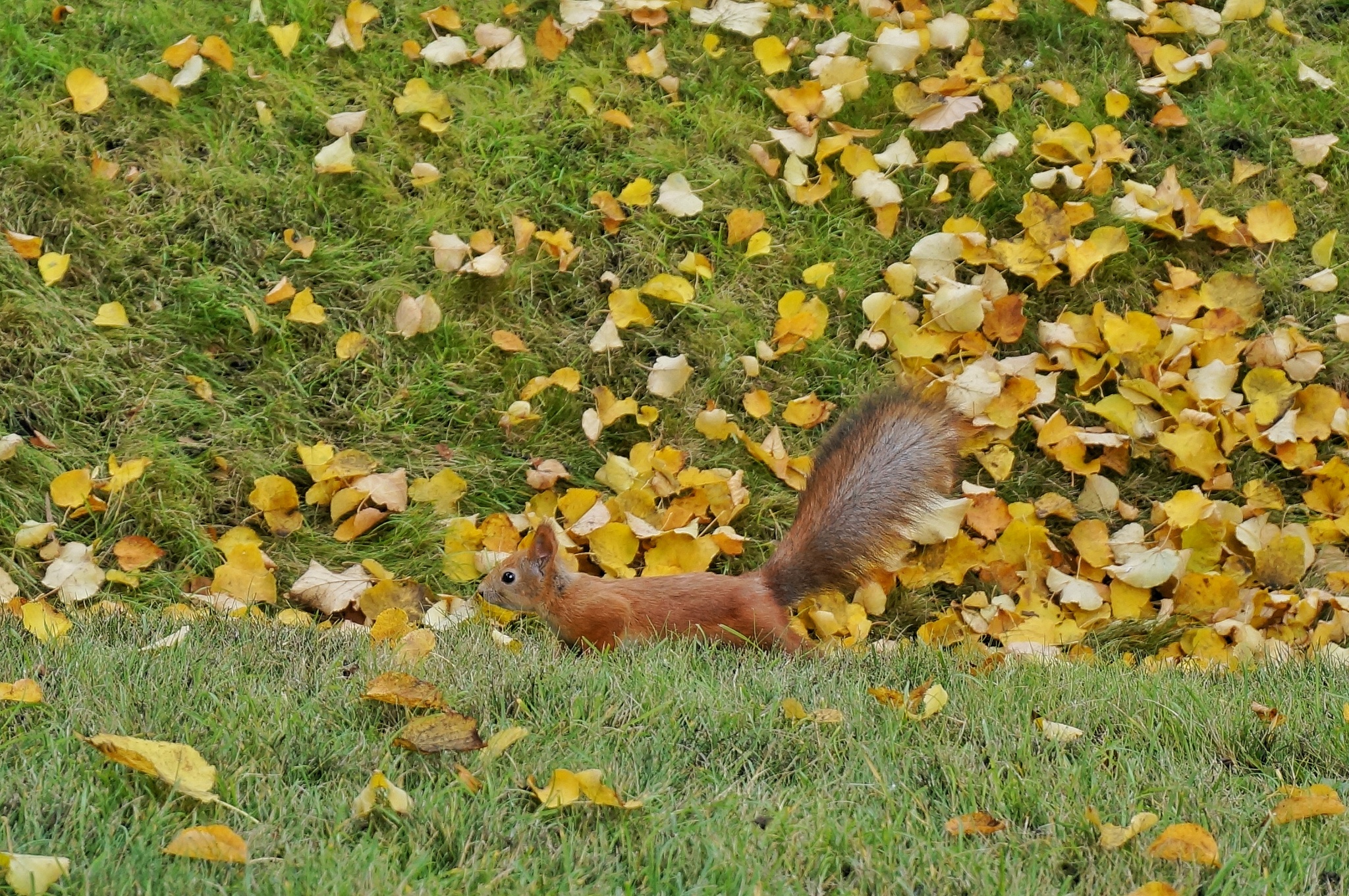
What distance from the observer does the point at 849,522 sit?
3383 millimetres

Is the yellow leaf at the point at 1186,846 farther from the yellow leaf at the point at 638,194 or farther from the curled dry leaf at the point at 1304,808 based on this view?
the yellow leaf at the point at 638,194

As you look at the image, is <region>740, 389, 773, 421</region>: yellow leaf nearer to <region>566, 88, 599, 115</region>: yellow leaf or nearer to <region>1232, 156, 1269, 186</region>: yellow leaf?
<region>566, 88, 599, 115</region>: yellow leaf

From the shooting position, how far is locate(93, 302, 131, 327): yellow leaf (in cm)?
418

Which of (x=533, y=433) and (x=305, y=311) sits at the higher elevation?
(x=305, y=311)

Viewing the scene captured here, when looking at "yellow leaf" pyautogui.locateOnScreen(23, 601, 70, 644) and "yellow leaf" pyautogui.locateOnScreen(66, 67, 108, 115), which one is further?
"yellow leaf" pyautogui.locateOnScreen(66, 67, 108, 115)

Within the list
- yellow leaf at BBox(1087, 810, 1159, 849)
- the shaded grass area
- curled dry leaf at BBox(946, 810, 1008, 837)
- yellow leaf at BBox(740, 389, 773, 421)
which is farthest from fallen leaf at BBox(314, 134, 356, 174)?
yellow leaf at BBox(1087, 810, 1159, 849)

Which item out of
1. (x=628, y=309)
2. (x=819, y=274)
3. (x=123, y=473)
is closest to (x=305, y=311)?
(x=123, y=473)

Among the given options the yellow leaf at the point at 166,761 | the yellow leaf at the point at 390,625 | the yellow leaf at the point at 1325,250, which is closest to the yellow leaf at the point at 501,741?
the yellow leaf at the point at 166,761

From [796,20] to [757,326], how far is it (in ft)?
4.93

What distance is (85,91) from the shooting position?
4.66m

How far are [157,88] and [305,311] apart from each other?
1.16 metres

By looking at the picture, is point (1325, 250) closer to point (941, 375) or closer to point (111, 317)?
point (941, 375)

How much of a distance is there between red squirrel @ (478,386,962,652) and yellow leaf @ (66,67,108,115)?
8.13 feet

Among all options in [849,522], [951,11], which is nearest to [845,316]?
[849,522]
